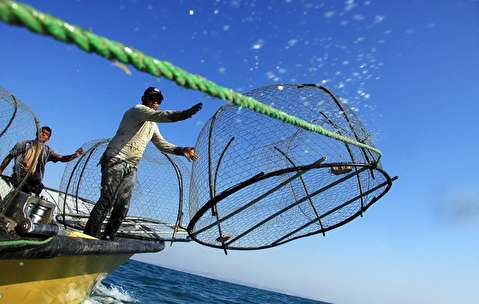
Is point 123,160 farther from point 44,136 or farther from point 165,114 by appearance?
point 44,136

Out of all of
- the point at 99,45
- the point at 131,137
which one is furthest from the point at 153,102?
the point at 99,45

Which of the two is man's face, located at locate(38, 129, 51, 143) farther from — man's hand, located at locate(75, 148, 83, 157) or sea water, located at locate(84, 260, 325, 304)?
sea water, located at locate(84, 260, 325, 304)

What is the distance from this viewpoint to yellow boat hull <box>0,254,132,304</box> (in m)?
3.82

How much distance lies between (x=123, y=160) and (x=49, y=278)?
1.40 meters

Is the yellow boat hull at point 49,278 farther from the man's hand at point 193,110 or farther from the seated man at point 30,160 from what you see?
the seated man at point 30,160

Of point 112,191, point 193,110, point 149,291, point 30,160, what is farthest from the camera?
point 149,291

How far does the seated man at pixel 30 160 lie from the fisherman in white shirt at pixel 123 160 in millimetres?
2649

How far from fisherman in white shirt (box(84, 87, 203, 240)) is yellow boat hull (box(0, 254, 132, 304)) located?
495 millimetres

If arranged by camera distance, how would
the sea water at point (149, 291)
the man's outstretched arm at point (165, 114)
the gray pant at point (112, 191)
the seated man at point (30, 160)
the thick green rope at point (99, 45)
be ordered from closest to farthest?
the thick green rope at point (99, 45), the man's outstretched arm at point (165, 114), the gray pant at point (112, 191), the seated man at point (30, 160), the sea water at point (149, 291)

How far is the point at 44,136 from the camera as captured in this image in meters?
7.53

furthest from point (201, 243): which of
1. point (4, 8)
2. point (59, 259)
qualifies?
point (4, 8)

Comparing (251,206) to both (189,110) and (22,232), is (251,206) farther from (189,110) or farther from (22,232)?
(22,232)

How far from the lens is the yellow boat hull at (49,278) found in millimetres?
3824

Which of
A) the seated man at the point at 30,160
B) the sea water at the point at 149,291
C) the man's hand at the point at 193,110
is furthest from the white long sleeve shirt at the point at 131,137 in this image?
the sea water at the point at 149,291
